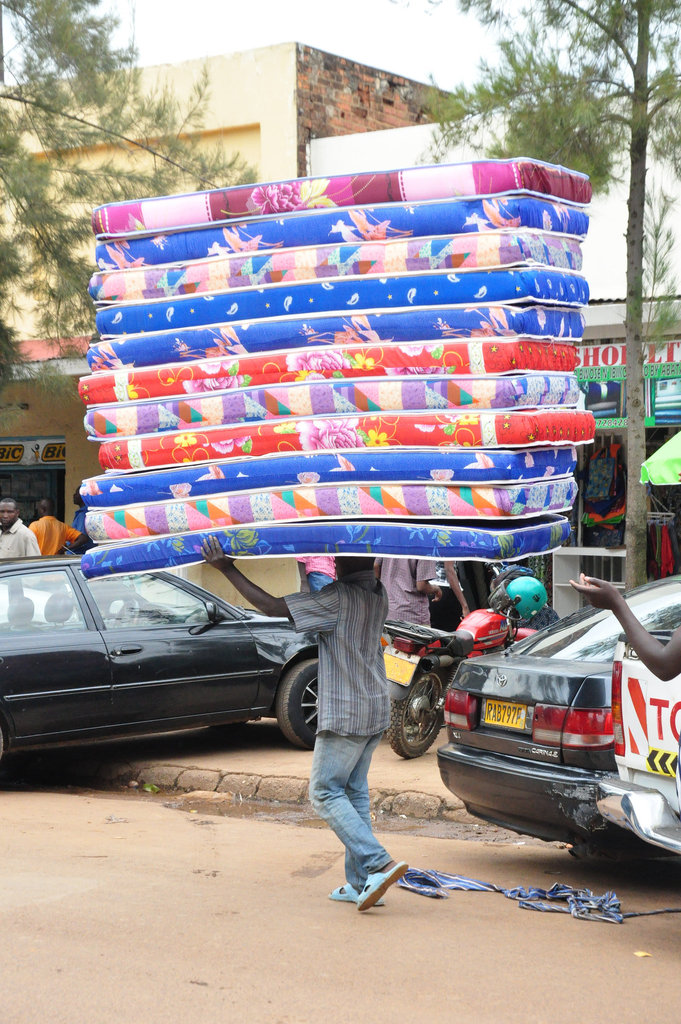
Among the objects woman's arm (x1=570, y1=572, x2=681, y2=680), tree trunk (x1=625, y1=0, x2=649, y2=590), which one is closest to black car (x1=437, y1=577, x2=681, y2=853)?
woman's arm (x1=570, y1=572, x2=681, y2=680)

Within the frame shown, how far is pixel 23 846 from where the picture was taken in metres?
6.88

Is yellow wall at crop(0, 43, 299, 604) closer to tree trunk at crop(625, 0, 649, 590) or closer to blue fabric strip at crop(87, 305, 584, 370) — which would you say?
tree trunk at crop(625, 0, 649, 590)

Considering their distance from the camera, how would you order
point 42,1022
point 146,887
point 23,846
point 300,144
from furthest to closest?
1. point 300,144
2. point 23,846
3. point 146,887
4. point 42,1022

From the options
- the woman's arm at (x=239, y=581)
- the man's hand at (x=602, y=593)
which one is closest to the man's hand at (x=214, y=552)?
the woman's arm at (x=239, y=581)

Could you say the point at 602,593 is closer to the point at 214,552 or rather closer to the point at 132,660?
the point at 214,552

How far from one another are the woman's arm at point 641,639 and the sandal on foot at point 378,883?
5.05 feet

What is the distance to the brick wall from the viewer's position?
15953 mm

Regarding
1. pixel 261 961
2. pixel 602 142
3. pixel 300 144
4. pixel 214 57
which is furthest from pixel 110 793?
pixel 214 57

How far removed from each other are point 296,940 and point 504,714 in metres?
1.59

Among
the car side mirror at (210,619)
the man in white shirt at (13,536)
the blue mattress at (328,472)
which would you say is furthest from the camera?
the man in white shirt at (13,536)

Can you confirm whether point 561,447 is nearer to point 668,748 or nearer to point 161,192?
point 668,748

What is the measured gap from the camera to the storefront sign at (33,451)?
19.1m

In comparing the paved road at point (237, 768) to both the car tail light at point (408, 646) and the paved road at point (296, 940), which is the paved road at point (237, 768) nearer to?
the car tail light at point (408, 646)

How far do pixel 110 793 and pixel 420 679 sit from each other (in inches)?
91.7
